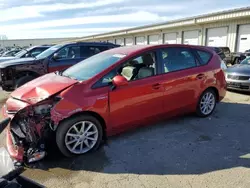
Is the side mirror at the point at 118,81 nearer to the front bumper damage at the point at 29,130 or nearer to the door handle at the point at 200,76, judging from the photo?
the front bumper damage at the point at 29,130

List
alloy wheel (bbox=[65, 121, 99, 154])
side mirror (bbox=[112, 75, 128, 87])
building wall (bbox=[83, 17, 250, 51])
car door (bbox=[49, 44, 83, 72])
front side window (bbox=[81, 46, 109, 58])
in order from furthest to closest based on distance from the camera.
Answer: building wall (bbox=[83, 17, 250, 51]) → front side window (bbox=[81, 46, 109, 58]) → car door (bbox=[49, 44, 83, 72]) → side mirror (bbox=[112, 75, 128, 87]) → alloy wheel (bbox=[65, 121, 99, 154])

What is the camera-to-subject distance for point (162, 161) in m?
3.30

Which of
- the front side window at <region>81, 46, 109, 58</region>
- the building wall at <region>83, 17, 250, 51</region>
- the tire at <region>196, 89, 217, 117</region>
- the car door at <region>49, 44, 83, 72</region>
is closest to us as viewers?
the tire at <region>196, 89, 217, 117</region>

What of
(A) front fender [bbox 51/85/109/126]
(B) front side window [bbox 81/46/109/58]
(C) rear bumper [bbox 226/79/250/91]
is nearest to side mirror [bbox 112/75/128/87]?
(A) front fender [bbox 51/85/109/126]

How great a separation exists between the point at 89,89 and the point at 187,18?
2060cm

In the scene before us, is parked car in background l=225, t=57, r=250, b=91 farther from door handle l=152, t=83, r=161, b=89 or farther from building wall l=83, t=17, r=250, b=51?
building wall l=83, t=17, r=250, b=51

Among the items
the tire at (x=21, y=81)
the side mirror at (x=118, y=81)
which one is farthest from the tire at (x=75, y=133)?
the tire at (x=21, y=81)

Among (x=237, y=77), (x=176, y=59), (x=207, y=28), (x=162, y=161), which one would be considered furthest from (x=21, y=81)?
(x=207, y=28)

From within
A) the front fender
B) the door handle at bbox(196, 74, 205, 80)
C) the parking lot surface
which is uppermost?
the door handle at bbox(196, 74, 205, 80)

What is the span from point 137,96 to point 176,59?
1.29 meters

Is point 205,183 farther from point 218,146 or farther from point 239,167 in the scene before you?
point 218,146

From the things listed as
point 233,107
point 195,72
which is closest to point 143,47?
point 195,72

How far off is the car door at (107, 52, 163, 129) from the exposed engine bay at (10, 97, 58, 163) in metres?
0.98

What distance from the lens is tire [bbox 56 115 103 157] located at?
128 inches
